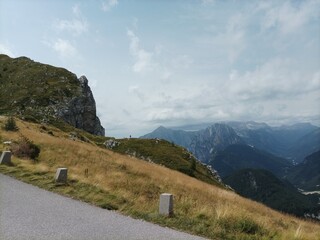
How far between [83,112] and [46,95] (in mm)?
14662

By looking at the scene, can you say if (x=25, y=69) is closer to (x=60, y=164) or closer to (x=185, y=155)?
(x=185, y=155)

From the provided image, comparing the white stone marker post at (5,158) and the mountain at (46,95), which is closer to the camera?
the white stone marker post at (5,158)

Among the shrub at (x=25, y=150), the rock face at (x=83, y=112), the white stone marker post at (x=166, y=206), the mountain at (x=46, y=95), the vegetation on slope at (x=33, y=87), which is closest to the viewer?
the white stone marker post at (x=166, y=206)

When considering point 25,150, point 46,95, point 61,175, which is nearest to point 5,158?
point 25,150

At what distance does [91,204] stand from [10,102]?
9227 cm

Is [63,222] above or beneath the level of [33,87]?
Answer: beneath

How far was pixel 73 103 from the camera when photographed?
4370 inches

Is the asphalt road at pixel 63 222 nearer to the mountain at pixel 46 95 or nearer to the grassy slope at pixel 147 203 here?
the grassy slope at pixel 147 203

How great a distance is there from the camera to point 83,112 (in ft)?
384

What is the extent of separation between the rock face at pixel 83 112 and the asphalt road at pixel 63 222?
87.3 meters

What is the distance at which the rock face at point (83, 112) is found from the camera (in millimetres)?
106562

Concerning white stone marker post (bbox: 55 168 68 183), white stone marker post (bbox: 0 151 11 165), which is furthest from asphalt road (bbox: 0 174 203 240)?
white stone marker post (bbox: 0 151 11 165)

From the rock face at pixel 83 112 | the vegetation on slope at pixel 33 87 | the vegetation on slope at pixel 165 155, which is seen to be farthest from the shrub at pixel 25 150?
the rock face at pixel 83 112

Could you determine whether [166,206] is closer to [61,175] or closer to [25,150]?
[61,175]
